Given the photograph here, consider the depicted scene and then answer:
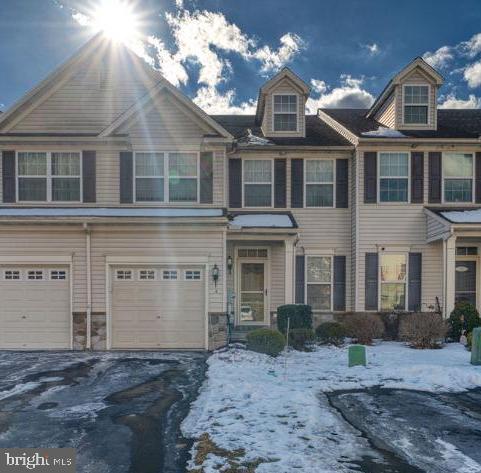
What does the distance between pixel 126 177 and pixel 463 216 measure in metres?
10.5

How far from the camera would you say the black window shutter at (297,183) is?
46.2 feet

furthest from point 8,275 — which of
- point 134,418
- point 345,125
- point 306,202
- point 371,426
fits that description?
point 345,125

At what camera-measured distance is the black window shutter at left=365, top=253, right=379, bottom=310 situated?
13.7 metres

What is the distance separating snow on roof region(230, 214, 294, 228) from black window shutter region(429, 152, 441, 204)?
196 inches

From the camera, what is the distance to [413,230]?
45.4 feet

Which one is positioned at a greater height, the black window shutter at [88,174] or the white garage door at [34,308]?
the black window shutter at [88,174]

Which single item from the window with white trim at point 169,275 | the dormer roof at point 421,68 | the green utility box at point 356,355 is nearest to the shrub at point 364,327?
the green utility box at point 356,355

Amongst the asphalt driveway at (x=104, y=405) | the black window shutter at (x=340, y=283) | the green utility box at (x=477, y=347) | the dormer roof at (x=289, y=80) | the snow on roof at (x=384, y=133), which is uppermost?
the dormer roof at (x=289, y=80)

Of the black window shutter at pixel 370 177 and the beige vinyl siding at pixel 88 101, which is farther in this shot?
the black window shutter at pixel 370 177

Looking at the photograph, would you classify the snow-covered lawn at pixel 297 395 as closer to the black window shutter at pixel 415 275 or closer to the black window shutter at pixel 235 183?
the black window shutter at pixel 415 275

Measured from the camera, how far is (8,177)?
12.4 m

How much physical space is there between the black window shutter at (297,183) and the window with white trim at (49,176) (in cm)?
684

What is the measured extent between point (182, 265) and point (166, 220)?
1360 mm

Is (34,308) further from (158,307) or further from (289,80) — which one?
(289,80)
